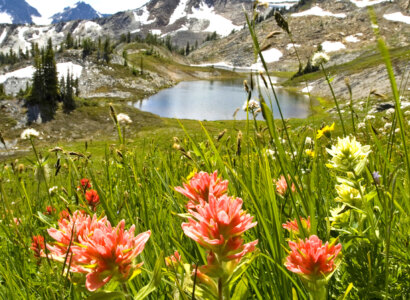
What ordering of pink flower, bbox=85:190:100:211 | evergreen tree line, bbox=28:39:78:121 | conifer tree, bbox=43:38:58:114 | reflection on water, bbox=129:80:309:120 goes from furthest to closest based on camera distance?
reflection on water, bbox=129:80:309:120
conifer tree, bbox=43:38:58:114
evergreen tree line, bbox=28:39:78:121
pink flower, bbox=85:190:100:211

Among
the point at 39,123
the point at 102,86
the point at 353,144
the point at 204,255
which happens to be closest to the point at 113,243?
the point at 204,255

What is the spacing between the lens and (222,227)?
74cm

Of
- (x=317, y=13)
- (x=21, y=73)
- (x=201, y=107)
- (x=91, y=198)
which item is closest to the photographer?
(x=91, y=198)

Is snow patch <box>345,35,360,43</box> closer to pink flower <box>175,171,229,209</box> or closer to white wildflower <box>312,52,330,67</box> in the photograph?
white wildflower <box>312,52,330,67</box>

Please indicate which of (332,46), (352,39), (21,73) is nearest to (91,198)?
(21,73)

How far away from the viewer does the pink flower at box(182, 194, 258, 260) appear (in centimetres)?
73

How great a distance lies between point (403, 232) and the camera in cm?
163

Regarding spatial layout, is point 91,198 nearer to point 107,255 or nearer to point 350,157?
point 107,255

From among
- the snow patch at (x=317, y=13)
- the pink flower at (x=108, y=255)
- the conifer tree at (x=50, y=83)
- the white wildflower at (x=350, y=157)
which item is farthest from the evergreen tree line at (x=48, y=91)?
the snow patch at (x=317, y=13)

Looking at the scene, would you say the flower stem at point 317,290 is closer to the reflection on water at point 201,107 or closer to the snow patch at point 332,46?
the reflection on water at point 201,107

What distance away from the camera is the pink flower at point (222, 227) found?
2.40 ft

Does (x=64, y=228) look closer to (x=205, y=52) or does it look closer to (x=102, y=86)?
(x=102, y=86)

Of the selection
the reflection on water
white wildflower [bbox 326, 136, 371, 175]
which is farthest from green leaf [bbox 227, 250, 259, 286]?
the reflection on water

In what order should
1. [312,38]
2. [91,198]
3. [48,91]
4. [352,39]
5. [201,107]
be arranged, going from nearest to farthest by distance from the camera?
1. [91,198]
2. [48,91]
3. [201,107]
4. [352,39]
5. [312,38]
